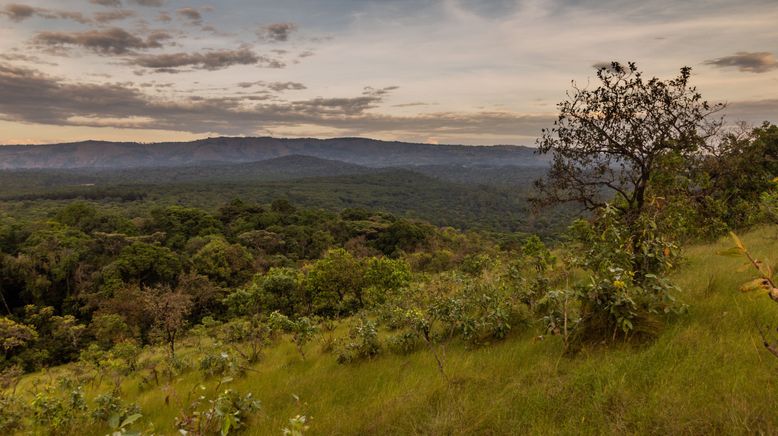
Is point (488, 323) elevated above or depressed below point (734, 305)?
below

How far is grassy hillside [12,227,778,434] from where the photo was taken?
11.8 ft

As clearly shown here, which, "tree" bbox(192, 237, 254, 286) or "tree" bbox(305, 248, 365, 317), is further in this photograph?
"tree" bbox(192, 237, 254, 286)

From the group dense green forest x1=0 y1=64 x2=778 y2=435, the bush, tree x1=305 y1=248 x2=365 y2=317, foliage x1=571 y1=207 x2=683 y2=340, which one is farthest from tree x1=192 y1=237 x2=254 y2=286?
foliage x1=571 y1=207 x2=683 y2=340

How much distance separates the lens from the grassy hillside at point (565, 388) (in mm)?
3607

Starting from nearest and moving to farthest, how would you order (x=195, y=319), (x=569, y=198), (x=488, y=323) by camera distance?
(x=488, y=323) < (x=569, y=198) < (x=195, y=319)

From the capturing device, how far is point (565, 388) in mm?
4332

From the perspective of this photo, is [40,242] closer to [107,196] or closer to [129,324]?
[129,324]

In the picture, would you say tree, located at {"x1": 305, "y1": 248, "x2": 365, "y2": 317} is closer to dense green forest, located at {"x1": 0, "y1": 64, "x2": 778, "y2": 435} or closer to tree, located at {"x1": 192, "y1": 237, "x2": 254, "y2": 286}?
dense green forest, located at {"x1": 0, "y1": 64, "x2": 778, "y2": 435}

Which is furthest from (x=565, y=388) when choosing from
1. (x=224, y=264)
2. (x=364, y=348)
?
(x=224, y=264)

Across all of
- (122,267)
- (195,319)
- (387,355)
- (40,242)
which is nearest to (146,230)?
(40,242)

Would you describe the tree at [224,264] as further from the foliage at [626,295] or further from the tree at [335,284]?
the foliage at [626,295]

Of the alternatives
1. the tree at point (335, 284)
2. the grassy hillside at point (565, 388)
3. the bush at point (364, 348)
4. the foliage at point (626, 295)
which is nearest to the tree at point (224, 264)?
the tree at point (335, 284)

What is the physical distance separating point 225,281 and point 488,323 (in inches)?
1606

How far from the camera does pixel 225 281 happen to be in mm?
42844
